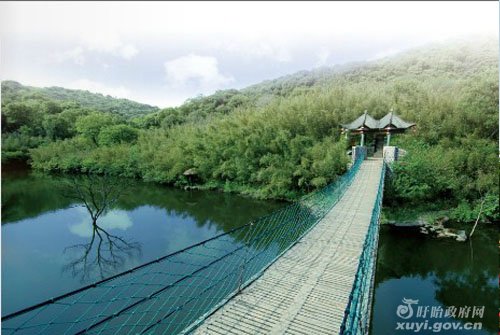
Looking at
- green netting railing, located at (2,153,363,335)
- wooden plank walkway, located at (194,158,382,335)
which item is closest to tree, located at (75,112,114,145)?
green netting railing, located at (2,153,363,335)

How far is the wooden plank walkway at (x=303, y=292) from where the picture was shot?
109 inches

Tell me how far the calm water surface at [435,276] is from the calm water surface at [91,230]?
4.29 m

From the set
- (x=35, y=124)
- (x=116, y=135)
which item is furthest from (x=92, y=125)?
(x=35, y=124)

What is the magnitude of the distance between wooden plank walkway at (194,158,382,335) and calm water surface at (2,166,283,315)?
4.05 metres

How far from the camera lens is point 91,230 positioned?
862cm

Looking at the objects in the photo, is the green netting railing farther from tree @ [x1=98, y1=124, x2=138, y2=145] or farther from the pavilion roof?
tree @ [x1=98, y1=124, x2=138, y2=145]

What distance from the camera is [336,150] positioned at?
411 inches

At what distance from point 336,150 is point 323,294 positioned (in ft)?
25.4

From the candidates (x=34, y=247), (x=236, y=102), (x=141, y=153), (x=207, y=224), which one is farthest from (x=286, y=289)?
(x=236, y=102)

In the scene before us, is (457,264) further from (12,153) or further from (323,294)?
(12,153)

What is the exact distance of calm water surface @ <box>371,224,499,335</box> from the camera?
509 cm

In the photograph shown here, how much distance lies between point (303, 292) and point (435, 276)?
4687 millimetres

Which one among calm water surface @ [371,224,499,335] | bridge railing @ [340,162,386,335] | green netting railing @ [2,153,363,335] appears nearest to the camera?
bridge railing @ [340,162,386,335]

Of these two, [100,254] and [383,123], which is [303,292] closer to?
[100,254]
